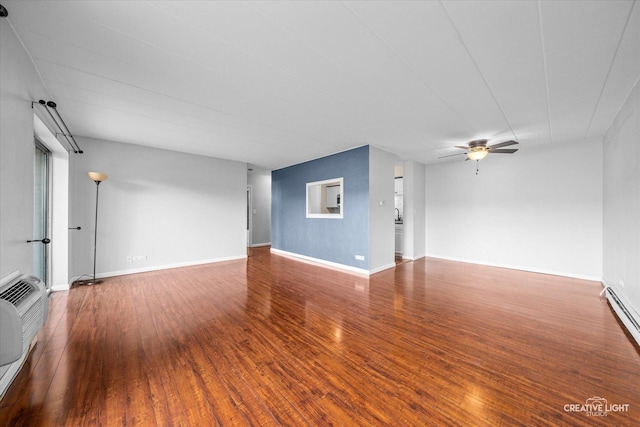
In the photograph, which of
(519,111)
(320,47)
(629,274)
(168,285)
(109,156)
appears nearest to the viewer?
(320,47)

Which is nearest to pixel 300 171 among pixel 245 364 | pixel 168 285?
pixel 168 285

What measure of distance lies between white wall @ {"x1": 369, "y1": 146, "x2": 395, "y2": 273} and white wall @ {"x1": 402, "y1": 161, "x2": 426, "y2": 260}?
1100 mm

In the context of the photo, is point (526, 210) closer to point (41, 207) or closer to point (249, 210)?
point (249, 210)

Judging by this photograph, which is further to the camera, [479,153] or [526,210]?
[526,210]

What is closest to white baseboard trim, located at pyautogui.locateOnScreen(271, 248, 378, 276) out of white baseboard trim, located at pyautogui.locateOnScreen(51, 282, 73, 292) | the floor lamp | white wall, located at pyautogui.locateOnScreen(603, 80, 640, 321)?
white wall, located at pyautogui.locateOnScreen(603, 80, 640, 321)

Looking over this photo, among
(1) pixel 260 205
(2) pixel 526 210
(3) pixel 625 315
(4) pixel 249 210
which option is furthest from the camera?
(1) pixel 260 205

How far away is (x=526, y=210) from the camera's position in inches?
205

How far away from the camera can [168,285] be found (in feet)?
13.6

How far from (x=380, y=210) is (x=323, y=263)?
74.8 inches

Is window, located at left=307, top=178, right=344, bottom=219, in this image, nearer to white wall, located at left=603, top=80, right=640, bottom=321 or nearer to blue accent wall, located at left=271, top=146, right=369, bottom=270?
blue accent wall, located at left=271, top=146, right=369, bottom=270

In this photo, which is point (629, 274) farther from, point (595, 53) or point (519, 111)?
point (595, 53)

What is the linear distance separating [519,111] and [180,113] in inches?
180

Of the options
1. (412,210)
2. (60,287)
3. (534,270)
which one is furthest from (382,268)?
(60,287)

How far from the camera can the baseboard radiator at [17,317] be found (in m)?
1.32
